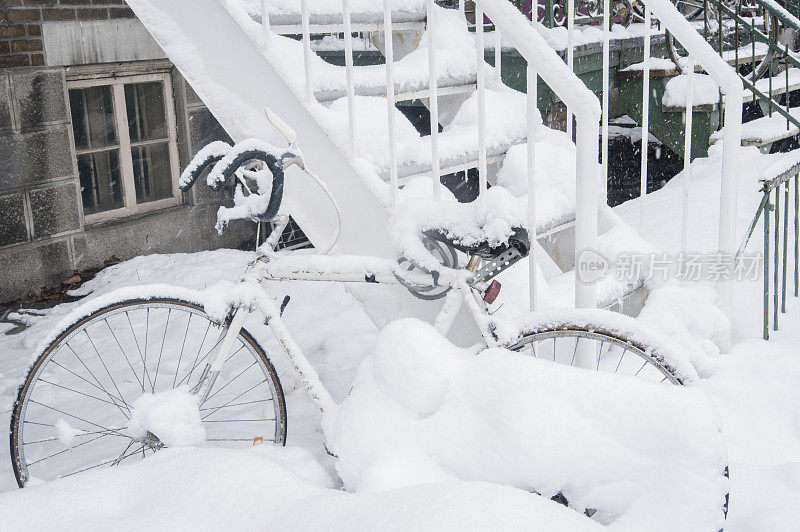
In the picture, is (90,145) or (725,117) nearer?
(725,117)

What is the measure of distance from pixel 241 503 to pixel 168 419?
2.91 ft

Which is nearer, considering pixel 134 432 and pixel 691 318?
pixel 134 432

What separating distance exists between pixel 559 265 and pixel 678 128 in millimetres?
2916

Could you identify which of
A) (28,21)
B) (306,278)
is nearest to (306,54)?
(306,278)

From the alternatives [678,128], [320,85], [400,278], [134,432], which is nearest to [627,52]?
[678,128]

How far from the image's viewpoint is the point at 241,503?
1704 millimetres

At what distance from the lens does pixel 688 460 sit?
5.68 feet

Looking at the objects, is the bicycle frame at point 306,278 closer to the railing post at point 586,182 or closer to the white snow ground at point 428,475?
the white snow ground at point 428,475

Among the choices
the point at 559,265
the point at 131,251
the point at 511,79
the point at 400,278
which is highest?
the point at 511,79

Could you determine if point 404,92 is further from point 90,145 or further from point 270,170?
point 90,145

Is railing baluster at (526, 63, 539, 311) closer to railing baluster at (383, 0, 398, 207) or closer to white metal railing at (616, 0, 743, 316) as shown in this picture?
railing baluster at (383, 0, 398, 207)

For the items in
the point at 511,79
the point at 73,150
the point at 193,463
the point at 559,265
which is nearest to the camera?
the point at 193,463

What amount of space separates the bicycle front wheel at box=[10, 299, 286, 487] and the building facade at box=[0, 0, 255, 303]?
39.6 inches

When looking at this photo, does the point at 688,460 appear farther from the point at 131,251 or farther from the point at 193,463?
the point at 131,251
